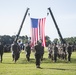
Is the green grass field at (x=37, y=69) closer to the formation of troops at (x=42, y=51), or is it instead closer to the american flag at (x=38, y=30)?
the formation of troops at (x=42, y=51)

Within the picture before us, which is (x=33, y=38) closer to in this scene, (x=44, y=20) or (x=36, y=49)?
(x=44, y=20)

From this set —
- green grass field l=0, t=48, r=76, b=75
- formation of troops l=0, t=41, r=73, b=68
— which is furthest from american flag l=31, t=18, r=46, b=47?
green grass field l=0, t=48, r=76, b=75

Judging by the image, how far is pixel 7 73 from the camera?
68.8ft

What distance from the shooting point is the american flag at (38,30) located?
38.8 metres

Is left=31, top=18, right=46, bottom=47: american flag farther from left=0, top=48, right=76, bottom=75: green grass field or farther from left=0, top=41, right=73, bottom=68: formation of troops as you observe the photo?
left=0, top=48, right=76, bottom=75: green grass field

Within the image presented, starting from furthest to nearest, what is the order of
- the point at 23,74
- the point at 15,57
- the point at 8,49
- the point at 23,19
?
the point at 8,49
the point at 23,19
the point at 15,57
the point at 23,74

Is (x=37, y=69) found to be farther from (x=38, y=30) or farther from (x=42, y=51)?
(x=38, y=30)

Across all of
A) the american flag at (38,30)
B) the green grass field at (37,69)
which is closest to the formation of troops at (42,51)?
the green grass field at (37,69)

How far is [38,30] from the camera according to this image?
39.2m

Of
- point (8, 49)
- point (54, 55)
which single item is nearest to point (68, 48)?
point (54, 55)

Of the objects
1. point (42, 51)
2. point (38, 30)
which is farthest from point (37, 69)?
point (38, 30)

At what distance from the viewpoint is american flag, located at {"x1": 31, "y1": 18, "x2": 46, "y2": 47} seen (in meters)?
38.8

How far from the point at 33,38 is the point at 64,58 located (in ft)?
13.8

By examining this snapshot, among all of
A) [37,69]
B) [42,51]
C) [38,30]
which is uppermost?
[38,30]
